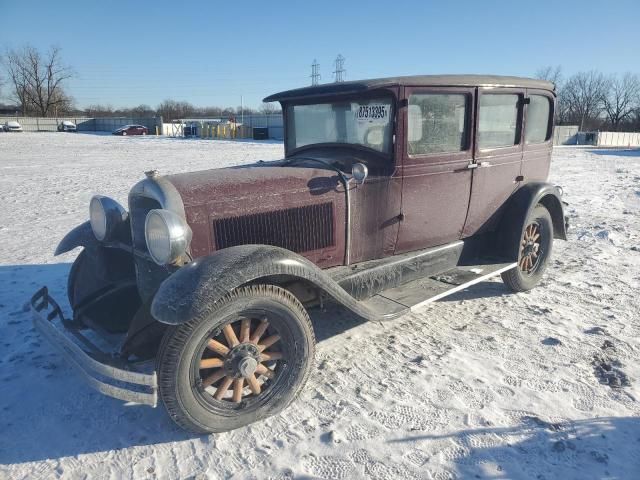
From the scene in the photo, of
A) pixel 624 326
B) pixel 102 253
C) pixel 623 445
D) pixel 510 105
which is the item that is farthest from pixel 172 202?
pixel 624 326

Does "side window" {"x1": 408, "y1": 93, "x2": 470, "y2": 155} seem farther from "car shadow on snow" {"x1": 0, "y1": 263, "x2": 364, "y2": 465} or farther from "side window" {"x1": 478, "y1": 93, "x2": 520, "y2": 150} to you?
"car shadow on snow" {"x1": 0, "y1": 263, "x2": 364, "y2": 465}

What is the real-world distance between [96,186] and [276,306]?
931 cm

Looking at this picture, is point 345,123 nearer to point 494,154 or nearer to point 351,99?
point 351,99

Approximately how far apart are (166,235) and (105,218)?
1.11 m

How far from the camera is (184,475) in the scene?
7.43 ft

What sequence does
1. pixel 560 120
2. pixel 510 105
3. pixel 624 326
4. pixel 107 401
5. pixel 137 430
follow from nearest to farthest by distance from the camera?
pixel 137 430, pixel 107 401, pixel 624 326, pixel 510 105, pixel 560 120

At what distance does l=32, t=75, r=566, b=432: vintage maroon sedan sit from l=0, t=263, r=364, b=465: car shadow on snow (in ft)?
0.65

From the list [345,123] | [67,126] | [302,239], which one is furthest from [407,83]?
[67,126]

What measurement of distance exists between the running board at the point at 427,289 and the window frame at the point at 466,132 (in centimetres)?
98

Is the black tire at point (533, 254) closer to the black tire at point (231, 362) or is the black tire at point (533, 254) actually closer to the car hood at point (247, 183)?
the car hood at point (247, 183)

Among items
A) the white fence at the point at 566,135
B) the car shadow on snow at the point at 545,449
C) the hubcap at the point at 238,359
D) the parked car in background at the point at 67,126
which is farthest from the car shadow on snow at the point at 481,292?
the parked car in background at the point at 67,126

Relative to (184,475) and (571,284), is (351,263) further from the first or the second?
(571,284)

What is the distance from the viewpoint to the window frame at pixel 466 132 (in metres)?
3.37

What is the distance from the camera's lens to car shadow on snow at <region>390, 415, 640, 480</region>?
7.36 feet
